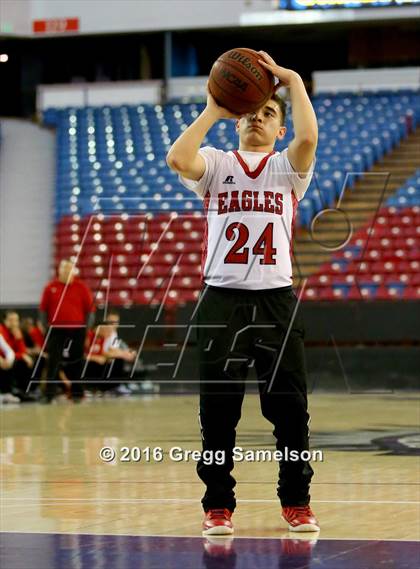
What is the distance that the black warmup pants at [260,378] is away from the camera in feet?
17.4

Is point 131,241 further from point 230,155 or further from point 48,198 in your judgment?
point 230,155

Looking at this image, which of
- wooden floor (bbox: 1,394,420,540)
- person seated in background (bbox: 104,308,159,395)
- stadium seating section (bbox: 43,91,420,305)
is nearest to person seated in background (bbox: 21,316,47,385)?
person seated in background (bbox: 104,308,159,395)

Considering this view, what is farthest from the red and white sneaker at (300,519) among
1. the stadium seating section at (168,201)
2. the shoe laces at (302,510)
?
the stadium seating section at (168,201)

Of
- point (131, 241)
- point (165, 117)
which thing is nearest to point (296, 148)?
point (131, 241)

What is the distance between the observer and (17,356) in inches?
614

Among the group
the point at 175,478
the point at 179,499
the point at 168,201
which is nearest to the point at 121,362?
the point at 168,201

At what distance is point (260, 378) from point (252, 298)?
0.34 metres

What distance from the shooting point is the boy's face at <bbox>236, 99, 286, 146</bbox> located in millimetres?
5445

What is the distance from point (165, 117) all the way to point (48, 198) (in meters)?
3.70

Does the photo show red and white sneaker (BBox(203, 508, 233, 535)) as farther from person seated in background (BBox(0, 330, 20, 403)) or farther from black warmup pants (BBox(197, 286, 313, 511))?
person seated in background (BBox(0, 330, 20, 403))

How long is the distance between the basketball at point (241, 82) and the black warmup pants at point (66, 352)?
30.6ft

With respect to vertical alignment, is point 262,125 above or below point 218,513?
above

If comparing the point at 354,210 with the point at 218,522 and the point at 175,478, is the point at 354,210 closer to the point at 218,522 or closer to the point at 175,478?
the point at 175,478

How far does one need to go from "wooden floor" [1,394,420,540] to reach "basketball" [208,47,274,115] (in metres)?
1.80
